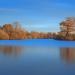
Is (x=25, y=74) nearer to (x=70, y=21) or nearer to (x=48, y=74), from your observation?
(x=48, y=74)

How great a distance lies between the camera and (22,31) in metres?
23.0

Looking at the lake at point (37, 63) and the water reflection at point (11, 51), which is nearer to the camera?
the lake at point (37, 63)

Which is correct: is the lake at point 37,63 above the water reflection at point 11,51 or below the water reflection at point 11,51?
above

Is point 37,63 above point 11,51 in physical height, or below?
above

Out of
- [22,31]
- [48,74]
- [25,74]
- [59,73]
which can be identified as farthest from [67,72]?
[22,31]

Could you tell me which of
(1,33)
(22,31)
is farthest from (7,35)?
(22,31)

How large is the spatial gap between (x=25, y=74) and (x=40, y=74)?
0.37 meters

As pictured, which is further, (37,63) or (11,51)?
(11,51)

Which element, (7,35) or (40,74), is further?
(7,35)

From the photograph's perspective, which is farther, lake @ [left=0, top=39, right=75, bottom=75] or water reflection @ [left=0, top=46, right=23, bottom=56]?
water reflection @ [left=0, top=46, right=23, bottom=56]

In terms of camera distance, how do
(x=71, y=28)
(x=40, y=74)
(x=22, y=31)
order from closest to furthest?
(x=40, y=74) < (x=71, y=28) < (x=22, y=31)

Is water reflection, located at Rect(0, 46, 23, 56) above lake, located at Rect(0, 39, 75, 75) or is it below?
below

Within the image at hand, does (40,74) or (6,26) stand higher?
(6,26)

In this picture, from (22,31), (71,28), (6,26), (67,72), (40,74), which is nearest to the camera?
(40,74)
